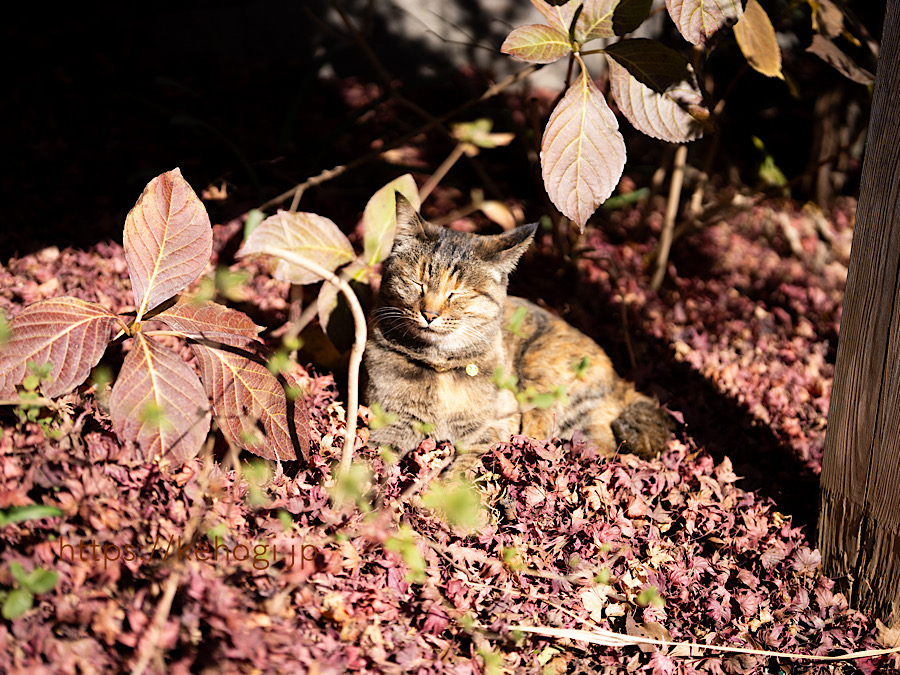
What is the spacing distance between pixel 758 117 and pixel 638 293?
2.56m

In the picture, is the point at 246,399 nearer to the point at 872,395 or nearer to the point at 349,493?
the point at 349,493

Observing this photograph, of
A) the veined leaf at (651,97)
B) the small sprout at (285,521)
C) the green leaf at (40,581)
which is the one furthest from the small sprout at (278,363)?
the veined leaf at (651,97)

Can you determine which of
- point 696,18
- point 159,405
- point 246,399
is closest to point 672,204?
point 696,18

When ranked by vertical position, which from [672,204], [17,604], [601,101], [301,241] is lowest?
[17,604]

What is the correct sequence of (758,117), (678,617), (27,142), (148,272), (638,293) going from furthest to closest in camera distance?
(758,117)
(638,293)
(27,142)
(678,617)
(148,272)

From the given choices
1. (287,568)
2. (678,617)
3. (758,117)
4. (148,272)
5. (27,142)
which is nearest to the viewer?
(287,568)

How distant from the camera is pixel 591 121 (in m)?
2.47

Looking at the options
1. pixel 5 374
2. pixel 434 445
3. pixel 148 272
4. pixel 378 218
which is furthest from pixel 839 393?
pixel 5 374

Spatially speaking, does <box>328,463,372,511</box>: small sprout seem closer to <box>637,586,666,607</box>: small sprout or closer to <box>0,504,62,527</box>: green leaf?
<box>0,504,62,527</box>: green leaf

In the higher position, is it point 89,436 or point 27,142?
A: point 27,142

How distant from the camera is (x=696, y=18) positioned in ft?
7.60

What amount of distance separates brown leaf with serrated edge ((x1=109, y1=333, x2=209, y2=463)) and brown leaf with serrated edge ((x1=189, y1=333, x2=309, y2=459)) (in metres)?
0.12

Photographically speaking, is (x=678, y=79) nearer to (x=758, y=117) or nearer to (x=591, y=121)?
(x=591, y=121)

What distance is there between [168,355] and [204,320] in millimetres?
220
